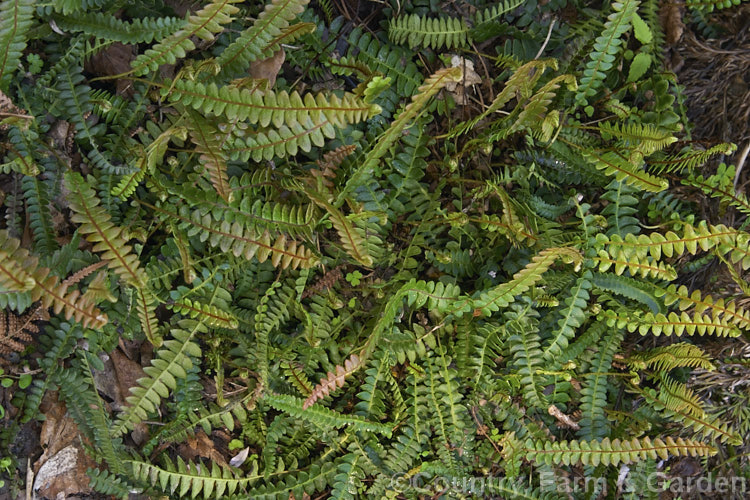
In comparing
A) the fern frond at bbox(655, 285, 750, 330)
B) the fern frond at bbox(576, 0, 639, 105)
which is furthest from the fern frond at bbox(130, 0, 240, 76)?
the fern frond at bbox(655, 285, 750, 330)

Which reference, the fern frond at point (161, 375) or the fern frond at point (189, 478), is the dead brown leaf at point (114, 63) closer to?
the fern frond at point (161, 375)

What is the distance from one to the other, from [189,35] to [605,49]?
2.06 metres

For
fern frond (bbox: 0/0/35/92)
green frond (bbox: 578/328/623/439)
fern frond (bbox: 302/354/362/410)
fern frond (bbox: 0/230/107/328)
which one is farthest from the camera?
green frond (bbox: 578/328/623/439)

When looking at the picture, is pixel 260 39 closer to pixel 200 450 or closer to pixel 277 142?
pixel 277 142

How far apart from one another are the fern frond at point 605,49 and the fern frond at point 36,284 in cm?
258

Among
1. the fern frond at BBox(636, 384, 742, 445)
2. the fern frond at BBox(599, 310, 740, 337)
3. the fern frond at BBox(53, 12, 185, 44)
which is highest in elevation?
the fern frond at BBox(53, 12, 185, 44)

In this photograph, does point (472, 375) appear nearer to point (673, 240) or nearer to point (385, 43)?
point (673, 240)

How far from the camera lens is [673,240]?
2660 mm

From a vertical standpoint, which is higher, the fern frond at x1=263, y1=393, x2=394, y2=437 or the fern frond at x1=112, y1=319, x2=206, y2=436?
the fern frond at x1=112, y1=319, x2=206, y2=436

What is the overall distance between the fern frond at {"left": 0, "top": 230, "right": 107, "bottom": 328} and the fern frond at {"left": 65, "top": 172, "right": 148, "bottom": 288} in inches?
9.7

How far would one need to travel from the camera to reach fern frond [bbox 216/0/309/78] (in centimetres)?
227

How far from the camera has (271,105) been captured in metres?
2.20

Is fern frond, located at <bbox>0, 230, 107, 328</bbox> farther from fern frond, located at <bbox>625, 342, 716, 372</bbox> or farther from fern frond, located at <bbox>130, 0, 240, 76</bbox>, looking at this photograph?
fern frond, located at <bbox>625, 342, 716, 372</bbox>

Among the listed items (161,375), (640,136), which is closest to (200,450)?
(161,375)
